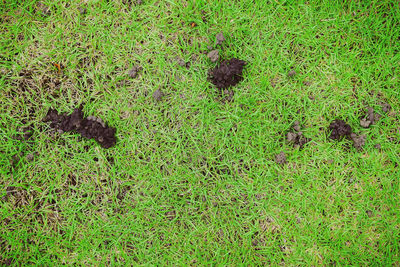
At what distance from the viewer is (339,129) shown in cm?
228

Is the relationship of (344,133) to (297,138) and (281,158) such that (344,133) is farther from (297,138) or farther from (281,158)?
(281,158)

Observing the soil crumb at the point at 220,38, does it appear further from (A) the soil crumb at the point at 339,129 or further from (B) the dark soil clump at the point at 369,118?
(B) the dark soil clump at the point at 369,118

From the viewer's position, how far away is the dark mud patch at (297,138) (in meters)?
2.33

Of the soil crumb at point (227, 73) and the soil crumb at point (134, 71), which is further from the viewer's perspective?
the soil crumb at point (134, 71)

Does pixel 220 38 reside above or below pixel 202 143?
above

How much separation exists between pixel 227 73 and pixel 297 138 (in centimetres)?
101

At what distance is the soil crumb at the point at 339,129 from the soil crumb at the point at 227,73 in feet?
3.60

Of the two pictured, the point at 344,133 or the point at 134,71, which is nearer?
the point at 344,133

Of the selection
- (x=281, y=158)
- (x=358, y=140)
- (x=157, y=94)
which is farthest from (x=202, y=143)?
(x=358, y=140)

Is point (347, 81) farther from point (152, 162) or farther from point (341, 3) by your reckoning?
point (152, 162)

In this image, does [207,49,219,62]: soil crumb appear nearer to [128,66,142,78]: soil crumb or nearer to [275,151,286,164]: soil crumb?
[128,66,142,78]: soil crumb

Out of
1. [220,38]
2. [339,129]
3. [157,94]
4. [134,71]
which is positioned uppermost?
[220,38]

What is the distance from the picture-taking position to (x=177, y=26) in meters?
2.42

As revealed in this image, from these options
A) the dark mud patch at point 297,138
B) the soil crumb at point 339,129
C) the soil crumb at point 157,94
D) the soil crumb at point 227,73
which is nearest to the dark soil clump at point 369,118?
the soil crumb at point 339,129
